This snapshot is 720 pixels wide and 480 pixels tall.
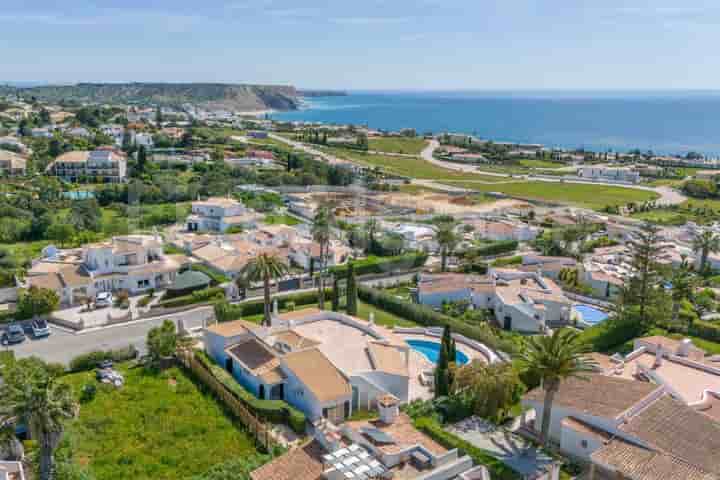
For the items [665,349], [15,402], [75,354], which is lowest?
[75,354]

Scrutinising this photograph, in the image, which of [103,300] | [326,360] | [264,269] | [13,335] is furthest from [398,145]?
[326,360]

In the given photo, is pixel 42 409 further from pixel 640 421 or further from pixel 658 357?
pixel 658 357

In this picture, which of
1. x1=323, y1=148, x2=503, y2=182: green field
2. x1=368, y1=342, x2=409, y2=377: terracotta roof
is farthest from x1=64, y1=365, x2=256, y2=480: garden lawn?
x1=323, y1=148, x2=503, y2=182: green field

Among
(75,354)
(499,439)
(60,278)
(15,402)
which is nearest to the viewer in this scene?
(15,402)

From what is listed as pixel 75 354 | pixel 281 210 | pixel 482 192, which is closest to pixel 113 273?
pixel 75 354

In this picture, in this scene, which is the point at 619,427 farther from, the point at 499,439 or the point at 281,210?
the point at 281,210

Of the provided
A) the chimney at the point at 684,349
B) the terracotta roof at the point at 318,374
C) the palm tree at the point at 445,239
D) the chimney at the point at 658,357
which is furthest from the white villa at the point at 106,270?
the chimney at the point at 684,349
